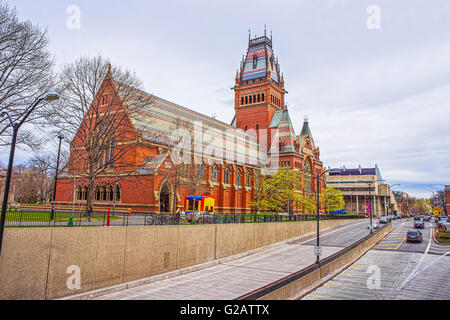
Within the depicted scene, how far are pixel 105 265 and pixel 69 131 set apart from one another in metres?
15.5

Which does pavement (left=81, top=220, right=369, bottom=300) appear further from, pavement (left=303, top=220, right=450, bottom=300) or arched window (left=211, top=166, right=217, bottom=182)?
arched window (left=211, top=166, right=217, bottom=182)

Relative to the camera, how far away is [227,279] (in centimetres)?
1992

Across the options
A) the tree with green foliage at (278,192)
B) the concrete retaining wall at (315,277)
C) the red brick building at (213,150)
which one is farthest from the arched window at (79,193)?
the concrete retaining wall at (315,277)

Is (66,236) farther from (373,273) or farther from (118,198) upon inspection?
(118,198)

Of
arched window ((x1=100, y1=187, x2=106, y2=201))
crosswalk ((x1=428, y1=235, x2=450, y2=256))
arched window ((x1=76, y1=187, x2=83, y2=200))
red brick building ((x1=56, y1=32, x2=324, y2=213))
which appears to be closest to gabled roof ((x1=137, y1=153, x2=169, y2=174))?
red brick building ((x1=56, y1=32, x2=324, y2=213))

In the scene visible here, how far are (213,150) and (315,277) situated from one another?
43773 millimetres

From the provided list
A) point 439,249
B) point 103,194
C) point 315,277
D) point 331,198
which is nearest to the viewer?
point 315,277

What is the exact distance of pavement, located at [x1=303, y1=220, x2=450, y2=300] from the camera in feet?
54.2

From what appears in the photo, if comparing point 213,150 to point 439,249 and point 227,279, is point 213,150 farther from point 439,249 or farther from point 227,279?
point 227,279

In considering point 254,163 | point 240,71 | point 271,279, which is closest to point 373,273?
point 271,279

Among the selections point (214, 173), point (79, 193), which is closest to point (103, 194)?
point (79, 193)

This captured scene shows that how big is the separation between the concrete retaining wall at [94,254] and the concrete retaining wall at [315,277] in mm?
8756

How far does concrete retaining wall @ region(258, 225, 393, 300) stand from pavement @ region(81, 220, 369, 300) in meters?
2.67
